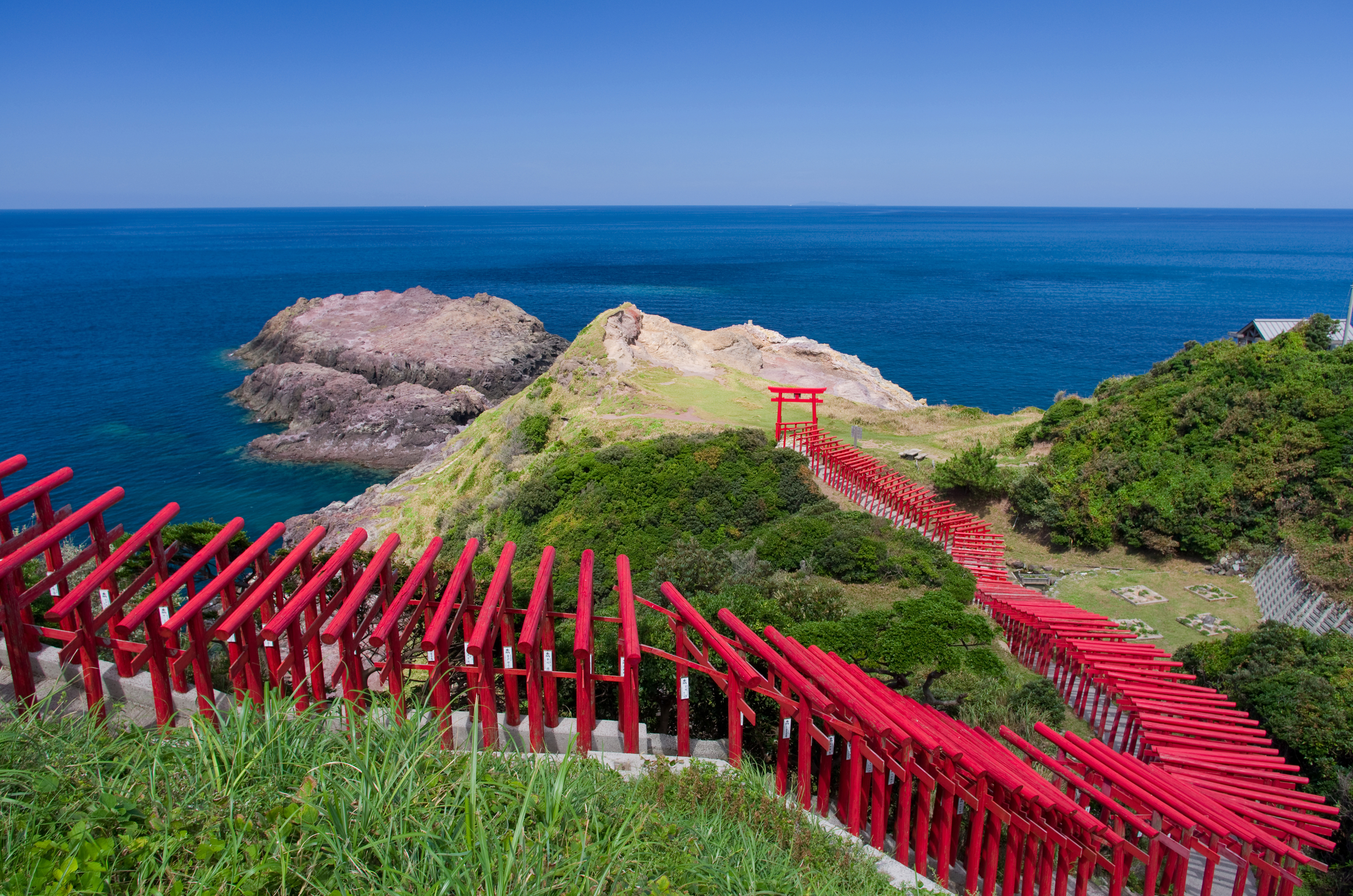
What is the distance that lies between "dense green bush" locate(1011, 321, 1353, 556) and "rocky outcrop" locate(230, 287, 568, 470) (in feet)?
117

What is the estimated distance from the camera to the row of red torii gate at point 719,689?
6426 millimetres

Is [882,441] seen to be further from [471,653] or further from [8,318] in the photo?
[8,318]

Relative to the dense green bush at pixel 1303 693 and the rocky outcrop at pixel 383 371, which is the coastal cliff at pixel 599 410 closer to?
the rocky outcrop at pixel 383 371

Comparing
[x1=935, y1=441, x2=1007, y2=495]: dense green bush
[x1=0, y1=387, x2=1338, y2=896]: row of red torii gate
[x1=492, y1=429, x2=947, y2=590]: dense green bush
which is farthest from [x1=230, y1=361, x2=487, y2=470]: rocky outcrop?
[x1=0, y1=387, x2=1338, y2=896]: row of red torii gate

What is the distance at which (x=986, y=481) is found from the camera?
21828 millimetres

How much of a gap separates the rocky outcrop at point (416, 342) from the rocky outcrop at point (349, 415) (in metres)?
2.11

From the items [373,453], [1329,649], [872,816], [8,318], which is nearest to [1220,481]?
[1329,649]

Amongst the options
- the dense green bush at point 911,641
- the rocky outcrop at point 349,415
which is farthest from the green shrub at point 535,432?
the dense green bush at point 911,641

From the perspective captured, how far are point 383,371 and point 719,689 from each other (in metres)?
55.7

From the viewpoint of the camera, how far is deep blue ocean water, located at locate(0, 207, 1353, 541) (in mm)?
45969

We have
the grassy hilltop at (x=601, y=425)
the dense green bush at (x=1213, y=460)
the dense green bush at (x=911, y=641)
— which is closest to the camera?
the dense green bush at (x=911, y=641)

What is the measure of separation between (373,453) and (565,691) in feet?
137

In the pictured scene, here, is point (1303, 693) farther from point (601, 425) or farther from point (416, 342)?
point (416, 342)

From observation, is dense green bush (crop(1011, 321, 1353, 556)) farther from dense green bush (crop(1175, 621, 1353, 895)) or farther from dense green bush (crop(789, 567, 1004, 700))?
dense green bush (crop(789, 567, 1004, 700))
